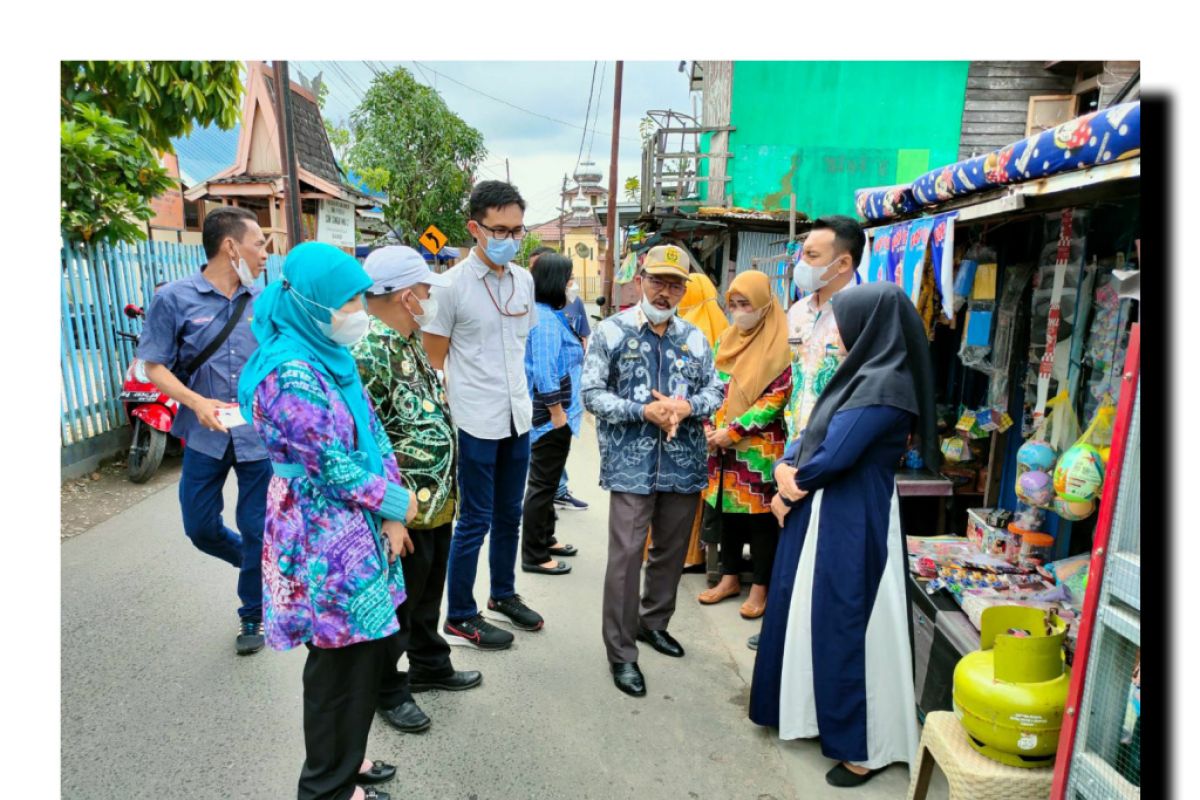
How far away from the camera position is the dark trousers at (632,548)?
3006 millimetres

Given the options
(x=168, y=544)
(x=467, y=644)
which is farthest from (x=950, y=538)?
(x=168, y=544)

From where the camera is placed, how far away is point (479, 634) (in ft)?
10.8

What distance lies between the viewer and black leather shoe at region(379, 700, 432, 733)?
105 inches

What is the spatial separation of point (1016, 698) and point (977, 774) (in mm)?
240

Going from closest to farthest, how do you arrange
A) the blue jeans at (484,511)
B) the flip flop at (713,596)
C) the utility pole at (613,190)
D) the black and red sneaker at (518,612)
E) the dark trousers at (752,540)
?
the blue jeans at (484,511) → the black and red sneaker at (518,612) → the dark trousers at (752,540) → the flip flop at (713,596) → the utility pole at (613,190)

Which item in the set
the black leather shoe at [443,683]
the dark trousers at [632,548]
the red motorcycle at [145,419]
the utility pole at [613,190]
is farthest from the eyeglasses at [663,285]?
the utility pole at [613,190]

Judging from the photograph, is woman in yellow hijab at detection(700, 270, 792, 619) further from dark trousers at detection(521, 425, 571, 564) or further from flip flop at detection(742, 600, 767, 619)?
dark trousers at detection(521, 425, 571, 564)

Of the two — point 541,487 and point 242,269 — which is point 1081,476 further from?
point 242,269

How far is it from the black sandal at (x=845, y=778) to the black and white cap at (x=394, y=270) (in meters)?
2.32

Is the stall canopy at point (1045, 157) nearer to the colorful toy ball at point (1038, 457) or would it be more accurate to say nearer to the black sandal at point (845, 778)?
the colorful toy ball at point (1038, 457)

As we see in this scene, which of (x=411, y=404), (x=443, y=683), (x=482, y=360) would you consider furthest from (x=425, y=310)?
(x=443, y=683)

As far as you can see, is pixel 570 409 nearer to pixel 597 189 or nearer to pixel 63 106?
pixel 63 106

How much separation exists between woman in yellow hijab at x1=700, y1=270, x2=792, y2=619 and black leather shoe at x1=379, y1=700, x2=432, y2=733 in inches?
68.8

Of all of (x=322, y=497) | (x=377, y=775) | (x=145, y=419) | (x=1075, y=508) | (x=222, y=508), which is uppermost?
(x=322, y=497)
